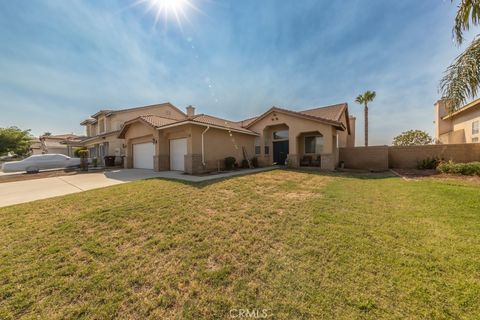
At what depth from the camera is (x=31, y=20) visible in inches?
333

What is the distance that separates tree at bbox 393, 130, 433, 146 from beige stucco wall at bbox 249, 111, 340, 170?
875 inches

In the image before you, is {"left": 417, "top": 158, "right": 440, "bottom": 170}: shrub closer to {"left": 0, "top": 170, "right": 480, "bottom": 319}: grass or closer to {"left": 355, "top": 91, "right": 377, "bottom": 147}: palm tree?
{"left": 355, "top": 91, "right": 377, "bottom": 147}: palm tree

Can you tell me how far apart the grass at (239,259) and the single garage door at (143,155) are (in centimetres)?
964

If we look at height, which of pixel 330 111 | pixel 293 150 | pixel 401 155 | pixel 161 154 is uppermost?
pixel 330 111

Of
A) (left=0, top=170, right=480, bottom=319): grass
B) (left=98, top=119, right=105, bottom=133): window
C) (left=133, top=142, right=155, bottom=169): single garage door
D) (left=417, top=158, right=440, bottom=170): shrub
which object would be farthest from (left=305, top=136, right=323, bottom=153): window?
(left=98, top=119, right=105, bottom=133): window

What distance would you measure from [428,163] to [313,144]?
810 cm

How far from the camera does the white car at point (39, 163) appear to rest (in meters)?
14.5

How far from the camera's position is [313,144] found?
53.2 feet

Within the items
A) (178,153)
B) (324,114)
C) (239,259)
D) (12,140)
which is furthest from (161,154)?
(12,140)

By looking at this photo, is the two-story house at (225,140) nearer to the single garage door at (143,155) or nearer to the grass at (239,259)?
the single garage door at (143,155)

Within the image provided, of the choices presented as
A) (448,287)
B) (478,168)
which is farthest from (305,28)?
(448,287)

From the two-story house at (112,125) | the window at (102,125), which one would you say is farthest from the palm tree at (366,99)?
the window at (102,125)

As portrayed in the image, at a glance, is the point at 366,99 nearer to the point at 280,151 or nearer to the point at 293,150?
the point at 280,151

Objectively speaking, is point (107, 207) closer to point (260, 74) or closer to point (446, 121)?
point (260, 74)
